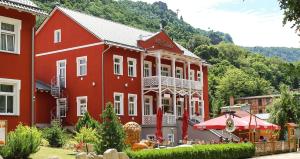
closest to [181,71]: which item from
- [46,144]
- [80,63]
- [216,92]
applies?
[80,63]

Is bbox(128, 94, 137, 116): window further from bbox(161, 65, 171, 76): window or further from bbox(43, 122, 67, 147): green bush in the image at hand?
bbox(43, 122, 67, 147): green bush

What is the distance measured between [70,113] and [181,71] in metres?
12.0

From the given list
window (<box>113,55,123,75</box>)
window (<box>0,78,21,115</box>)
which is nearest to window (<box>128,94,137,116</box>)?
window (<box>113,55,123,75</box>)

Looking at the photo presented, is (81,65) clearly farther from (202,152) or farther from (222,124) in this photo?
(202,152)

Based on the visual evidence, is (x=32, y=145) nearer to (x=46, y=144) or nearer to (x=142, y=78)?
(x=46, y=144)

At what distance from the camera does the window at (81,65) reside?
34812mm

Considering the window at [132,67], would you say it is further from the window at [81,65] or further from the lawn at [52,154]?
the lawn at [52,154]

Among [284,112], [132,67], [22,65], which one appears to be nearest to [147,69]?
[132,67]

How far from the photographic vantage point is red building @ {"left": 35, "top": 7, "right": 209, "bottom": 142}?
3404 cm

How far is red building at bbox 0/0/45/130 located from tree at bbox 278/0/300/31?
15.8m

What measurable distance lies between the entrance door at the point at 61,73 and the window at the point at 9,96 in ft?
51.6

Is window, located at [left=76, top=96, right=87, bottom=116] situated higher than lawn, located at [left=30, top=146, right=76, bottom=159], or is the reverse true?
window, located at [left=76, top=96, right=87, bottom=116]

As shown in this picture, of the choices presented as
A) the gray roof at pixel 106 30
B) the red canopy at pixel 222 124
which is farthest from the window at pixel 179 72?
the red canopy at pixel 222 124

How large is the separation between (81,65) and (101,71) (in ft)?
7.88
